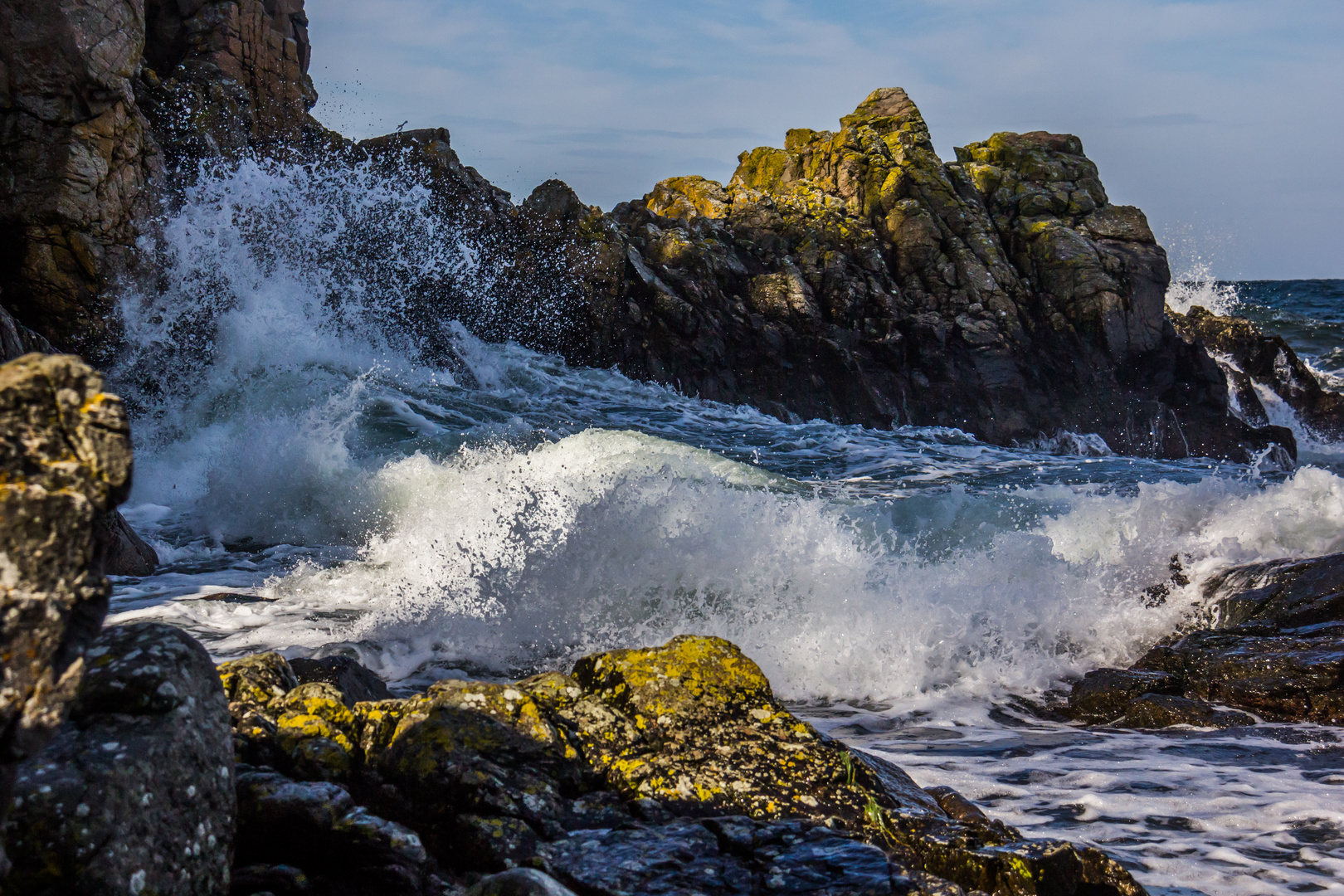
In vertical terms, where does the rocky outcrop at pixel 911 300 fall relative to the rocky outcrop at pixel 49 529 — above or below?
above

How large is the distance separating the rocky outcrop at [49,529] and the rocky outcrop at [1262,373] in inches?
1120

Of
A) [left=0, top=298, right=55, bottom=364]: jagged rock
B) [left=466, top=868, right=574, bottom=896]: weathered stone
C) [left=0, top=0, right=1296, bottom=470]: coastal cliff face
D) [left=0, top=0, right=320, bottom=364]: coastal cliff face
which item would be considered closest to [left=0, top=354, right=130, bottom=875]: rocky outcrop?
[left=466, top=868, right=574, bottom=896]: weathered stone

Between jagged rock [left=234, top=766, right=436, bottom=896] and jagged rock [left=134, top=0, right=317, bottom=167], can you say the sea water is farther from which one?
jagged rock [left=234, top=766, right=436, bottom=896]

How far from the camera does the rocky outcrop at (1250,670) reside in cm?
550

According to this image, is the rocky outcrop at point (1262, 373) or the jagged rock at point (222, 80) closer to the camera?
the jagged rock at point (222, 80)

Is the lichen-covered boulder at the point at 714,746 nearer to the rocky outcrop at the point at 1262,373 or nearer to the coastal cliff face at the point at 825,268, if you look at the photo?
the coastal cliff face at the point at 825,268

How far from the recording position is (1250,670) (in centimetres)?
583

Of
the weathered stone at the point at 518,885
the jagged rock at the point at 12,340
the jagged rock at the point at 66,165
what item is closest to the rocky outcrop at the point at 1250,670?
Answer: the weathered stone at the point at 518,885

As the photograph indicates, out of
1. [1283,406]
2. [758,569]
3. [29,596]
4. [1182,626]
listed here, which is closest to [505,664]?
[758,569]

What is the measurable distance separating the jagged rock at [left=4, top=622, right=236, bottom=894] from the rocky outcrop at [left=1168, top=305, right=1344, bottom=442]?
91.9 feet

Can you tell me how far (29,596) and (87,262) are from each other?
12750 millimetres

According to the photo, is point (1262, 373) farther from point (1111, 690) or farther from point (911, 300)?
point (1111, 690)

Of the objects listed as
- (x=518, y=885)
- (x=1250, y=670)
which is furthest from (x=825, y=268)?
(x=518, y=885)

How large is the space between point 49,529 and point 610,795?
2111 millimetres
